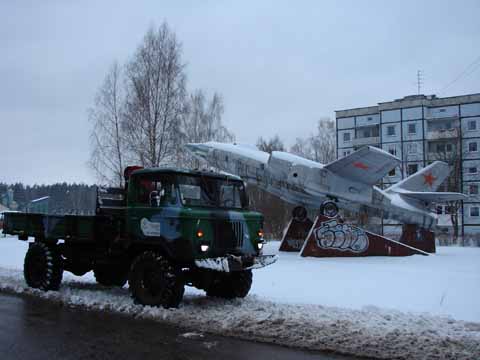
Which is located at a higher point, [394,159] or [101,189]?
[394,159]

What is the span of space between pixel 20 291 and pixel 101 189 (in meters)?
3.10

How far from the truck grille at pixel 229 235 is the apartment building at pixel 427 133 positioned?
4030cm

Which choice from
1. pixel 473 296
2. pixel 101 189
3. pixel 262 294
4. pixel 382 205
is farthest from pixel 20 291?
pixel 382 205

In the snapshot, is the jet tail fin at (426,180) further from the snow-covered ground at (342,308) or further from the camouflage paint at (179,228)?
the camouflage paint at (179,228)

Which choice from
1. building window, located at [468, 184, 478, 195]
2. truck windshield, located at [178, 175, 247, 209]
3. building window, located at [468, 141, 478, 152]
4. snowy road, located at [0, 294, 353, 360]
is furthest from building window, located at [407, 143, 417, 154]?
snowy road, located at [0, 294, 353, 360]

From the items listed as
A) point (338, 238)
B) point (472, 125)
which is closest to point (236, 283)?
point (338, 238)

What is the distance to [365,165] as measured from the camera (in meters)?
19.3

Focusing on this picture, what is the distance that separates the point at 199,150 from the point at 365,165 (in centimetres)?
740

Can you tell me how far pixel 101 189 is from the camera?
970cm

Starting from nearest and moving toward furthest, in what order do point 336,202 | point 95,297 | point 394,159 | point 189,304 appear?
1. point 189,304
2. point 95,297
3. point 394,159
4. point 336,202

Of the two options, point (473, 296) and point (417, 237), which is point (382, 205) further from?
point (473, 296)

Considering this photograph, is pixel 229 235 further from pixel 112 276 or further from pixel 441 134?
pixel 441 134

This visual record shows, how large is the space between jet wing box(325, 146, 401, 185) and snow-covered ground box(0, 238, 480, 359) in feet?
17.8

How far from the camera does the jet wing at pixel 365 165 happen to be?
60.7 ft
